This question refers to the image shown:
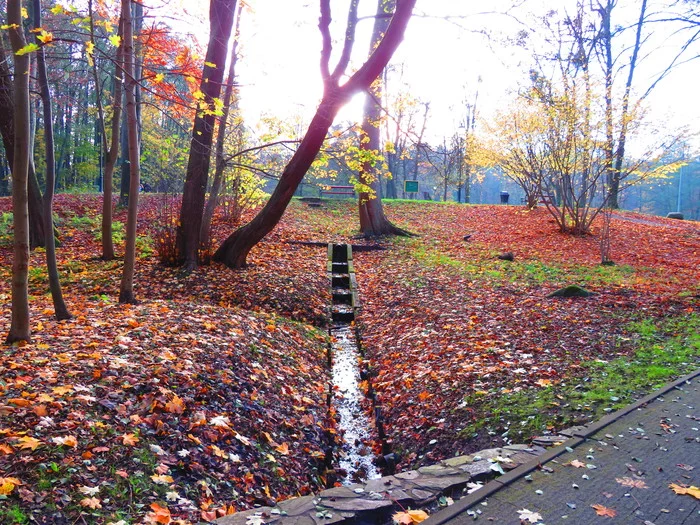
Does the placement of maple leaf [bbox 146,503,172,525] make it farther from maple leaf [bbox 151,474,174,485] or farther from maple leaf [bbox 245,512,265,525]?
maple leaf [bbox 245,512,265,525]

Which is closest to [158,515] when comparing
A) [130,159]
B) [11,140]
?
[130,159]

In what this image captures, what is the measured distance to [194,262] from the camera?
9.36 meters

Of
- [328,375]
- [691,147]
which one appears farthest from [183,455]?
[691,147]

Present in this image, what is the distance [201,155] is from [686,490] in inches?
335

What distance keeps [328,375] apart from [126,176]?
47.5 ft

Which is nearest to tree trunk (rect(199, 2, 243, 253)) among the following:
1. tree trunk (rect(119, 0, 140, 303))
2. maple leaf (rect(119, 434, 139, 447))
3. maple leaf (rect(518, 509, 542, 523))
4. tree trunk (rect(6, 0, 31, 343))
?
tree trunk (rect(119, 0, 140, 303))

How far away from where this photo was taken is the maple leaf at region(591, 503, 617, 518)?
2877 mm

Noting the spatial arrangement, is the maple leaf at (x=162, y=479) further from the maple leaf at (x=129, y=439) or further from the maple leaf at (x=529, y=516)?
the maple leaf at (x=529, y=516)

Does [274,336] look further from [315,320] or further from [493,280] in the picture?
[493,280]

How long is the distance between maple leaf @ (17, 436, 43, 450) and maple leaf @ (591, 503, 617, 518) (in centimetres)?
332

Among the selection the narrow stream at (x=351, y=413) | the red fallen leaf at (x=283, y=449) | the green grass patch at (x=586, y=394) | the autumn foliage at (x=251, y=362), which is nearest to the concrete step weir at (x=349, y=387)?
the narrow stream at (x=351, y=413)

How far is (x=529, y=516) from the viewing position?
9.37 feet

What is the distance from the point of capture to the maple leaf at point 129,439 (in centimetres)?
338

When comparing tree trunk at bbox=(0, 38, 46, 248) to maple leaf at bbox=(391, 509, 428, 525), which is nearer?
maple leaf at bbox=(391, 509, 428, 525)
